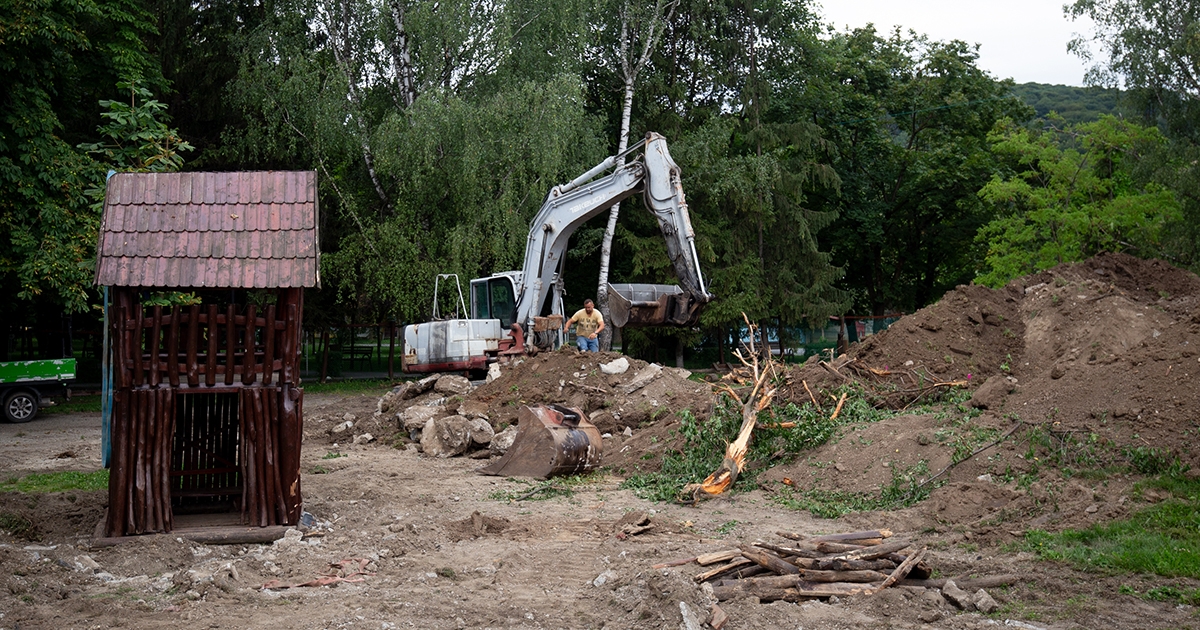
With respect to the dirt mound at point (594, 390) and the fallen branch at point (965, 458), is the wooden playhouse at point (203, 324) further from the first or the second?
the dirt mound at point (594, 390)

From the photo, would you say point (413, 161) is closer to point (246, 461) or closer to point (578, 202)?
point (578, 202)

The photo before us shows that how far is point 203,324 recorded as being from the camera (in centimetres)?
858

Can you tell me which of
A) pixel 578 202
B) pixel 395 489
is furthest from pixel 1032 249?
pixel 395 489

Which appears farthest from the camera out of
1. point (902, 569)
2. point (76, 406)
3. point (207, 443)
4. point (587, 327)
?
point (76, 406)

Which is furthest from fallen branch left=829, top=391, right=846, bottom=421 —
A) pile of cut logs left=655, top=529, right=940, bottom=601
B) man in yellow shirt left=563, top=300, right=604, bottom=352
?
man in yellow shirt left=563, top=300, right=604, bottom=352

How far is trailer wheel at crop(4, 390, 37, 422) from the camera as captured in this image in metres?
18.2

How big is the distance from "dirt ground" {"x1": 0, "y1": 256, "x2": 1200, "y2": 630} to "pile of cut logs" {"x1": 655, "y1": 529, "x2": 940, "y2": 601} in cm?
17

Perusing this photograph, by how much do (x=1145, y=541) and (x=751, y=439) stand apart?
5018 millimetres

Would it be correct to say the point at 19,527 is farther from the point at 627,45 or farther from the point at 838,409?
the point at 627,45

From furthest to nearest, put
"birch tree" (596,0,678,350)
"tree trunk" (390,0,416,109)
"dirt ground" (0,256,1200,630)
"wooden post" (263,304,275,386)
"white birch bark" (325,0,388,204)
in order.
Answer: "birch tree" (596,0,678,350), "tree trunk" (390,0,416,109), "white birch bark" (325,0,388,204), "wooden post" (263,304,275,386), "dirt ground" (0,256,1200,630)

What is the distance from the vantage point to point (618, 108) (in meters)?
33.0

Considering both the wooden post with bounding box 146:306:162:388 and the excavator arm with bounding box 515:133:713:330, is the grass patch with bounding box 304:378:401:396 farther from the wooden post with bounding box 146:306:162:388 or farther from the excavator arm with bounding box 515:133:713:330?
the wooden post with bounding box 146:306:162:388

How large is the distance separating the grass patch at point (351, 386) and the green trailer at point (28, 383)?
324 inches

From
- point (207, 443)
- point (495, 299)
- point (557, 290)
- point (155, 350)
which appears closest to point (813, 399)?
point (207, 443)
